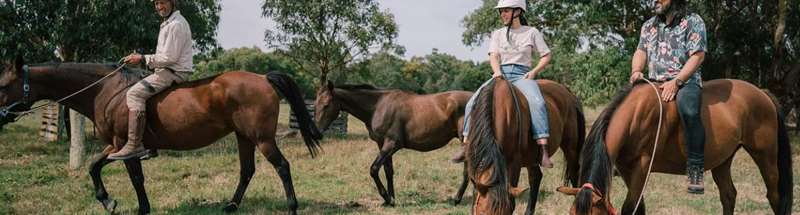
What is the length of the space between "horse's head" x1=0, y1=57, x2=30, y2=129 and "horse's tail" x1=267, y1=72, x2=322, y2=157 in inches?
103

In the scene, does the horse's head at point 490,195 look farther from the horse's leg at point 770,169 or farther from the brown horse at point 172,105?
the brown horse at point 172,105

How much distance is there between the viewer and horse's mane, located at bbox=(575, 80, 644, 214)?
359 centimetres

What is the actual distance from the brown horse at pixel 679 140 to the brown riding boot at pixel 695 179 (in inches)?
9.3

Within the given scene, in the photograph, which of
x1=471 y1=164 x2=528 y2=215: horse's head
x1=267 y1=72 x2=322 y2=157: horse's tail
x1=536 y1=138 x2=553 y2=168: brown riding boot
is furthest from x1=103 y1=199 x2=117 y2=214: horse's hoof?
x1=536 y1=138 x2=553 y2=168: brown riding boot

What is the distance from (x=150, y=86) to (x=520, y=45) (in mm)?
3974

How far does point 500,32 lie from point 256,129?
286 centimetres

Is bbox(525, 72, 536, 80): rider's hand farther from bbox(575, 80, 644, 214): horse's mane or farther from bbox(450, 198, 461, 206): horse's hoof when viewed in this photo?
bbox(450, 198, 461, 206): horse's hoof

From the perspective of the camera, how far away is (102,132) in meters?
6.41

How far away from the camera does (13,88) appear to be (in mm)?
6160

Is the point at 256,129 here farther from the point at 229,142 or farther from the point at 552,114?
the point at 229,142

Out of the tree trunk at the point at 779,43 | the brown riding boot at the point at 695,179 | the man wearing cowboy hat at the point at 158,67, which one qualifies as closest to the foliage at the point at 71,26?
the man wearing cowboy hat at the point at 158,67

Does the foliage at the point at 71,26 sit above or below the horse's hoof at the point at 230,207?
above

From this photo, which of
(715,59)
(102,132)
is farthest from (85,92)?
(715,59)

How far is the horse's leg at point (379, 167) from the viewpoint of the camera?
24.9 feet
